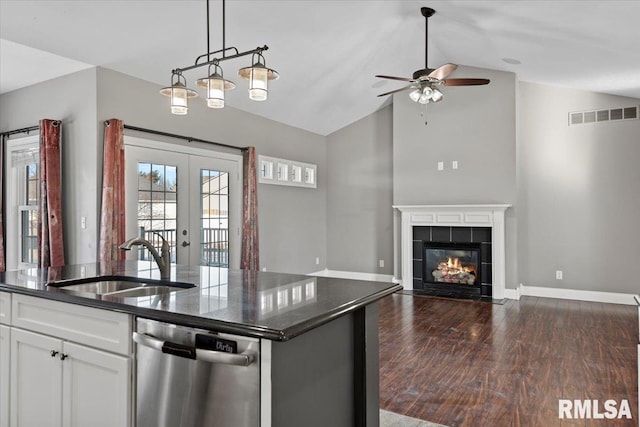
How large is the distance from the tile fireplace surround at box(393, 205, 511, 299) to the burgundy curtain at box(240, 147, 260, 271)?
2.42m

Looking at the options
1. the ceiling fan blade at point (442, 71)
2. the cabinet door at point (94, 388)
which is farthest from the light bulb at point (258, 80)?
the ceiling fan blade at point (442, 71)

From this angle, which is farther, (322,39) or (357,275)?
(357,275)

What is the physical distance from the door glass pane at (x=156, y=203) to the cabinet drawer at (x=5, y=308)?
2.46 m

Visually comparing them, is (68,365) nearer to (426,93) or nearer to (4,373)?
(4,373)

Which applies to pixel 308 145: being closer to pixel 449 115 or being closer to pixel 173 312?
pixel 449 115

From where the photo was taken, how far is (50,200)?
4391 millimetres

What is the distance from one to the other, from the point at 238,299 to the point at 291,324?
49 cm

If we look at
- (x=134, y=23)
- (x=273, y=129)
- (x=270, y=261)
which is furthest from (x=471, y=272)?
(x=134, y=23)

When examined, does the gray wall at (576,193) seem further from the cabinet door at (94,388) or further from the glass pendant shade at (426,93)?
the cabinet door at (94,388)

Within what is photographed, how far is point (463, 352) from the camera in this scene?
12.8 ft

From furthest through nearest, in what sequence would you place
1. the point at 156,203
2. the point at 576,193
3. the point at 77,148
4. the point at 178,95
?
the point at 576,193 → the point at 156,203 → the point at 77,148 → the point at 178,95

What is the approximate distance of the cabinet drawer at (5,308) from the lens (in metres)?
2.21

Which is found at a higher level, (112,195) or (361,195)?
(361,195)

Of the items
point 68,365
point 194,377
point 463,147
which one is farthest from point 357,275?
point 194,377
